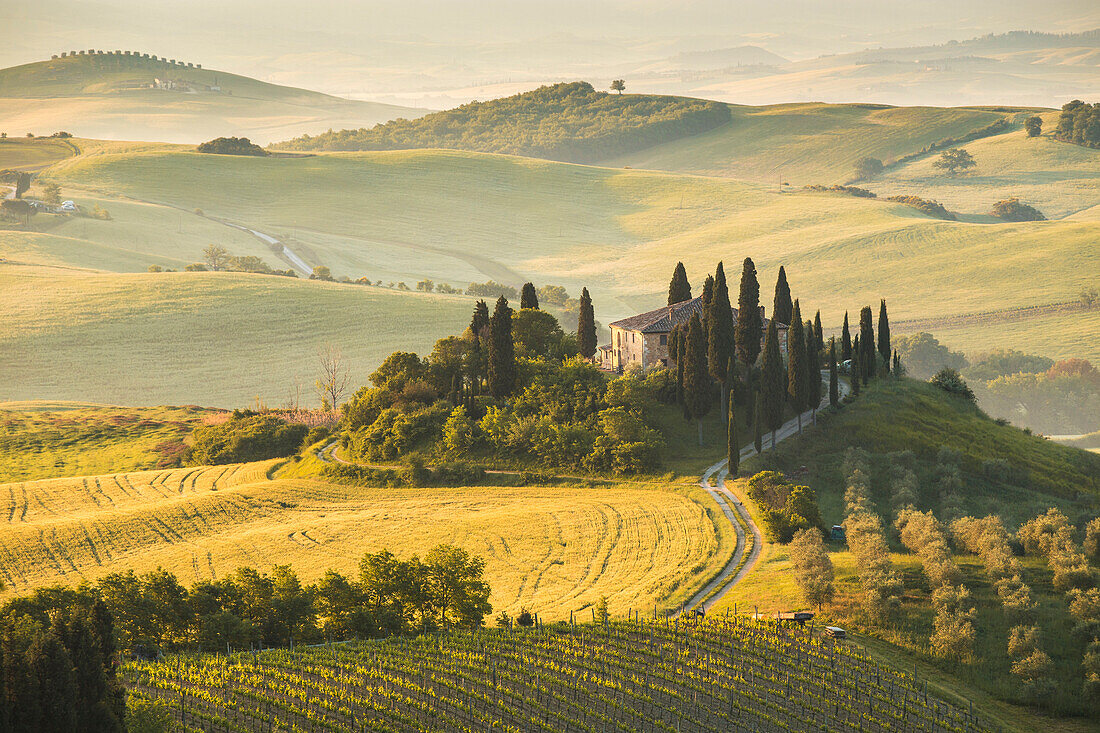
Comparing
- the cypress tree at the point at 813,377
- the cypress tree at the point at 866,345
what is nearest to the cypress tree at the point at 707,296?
the cypress tree at the point at 813,377

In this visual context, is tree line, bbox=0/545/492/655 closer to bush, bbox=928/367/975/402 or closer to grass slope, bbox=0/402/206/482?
grass slope, bbox=0/402/206/482

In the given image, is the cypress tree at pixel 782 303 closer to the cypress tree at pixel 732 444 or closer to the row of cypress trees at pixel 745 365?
the row of cypress trees at pixel 745 365

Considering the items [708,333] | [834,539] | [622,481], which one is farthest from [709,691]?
[708,333]

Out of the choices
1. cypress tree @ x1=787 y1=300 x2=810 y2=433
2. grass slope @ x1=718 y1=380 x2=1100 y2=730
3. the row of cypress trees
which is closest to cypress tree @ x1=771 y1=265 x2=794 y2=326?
the row of cypress trees

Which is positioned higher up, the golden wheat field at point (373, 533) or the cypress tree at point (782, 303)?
the cypress tree at point (782, 303)

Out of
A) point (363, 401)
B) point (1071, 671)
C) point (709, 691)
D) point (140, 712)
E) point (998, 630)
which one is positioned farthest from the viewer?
point (363, 401)

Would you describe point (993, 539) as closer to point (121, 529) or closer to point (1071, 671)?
point (1071, 671)
